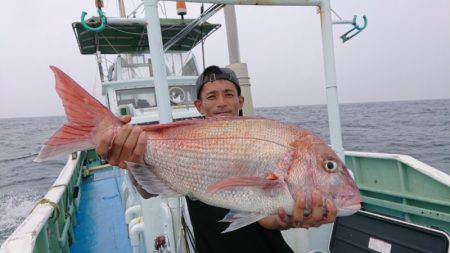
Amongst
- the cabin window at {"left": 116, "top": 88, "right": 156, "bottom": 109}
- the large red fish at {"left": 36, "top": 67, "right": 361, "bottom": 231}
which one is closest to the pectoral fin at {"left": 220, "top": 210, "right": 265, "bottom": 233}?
the large red fish at {"left": 36, "top": 67, "right": 361, "bottom": 231}

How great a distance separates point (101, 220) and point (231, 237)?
222 inches

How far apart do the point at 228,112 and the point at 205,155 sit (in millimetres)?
945

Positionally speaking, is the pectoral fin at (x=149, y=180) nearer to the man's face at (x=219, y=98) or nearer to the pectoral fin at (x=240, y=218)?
the pectoral fin at (x=240, y=218)

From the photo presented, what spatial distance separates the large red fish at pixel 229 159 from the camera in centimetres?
175

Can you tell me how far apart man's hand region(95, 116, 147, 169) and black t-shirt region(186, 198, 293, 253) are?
0.80 meters

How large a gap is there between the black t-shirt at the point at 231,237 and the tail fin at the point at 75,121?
1.04 metres

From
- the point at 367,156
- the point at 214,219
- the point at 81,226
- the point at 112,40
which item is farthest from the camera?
the point at 112,40

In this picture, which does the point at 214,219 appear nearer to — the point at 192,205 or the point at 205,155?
the point at 192,205

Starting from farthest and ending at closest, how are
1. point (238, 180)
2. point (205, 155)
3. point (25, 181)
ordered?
point (25, 181) < point (205, 155) < point (238, 180)

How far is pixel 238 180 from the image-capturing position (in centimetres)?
173

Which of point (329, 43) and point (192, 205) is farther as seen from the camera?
point (329, 43)

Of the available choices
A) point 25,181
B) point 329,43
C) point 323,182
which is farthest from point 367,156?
point 25,181

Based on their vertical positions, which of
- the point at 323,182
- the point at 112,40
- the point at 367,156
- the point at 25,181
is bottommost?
the point at 25,181

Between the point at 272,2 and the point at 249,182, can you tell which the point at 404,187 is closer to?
the point at 272,2
